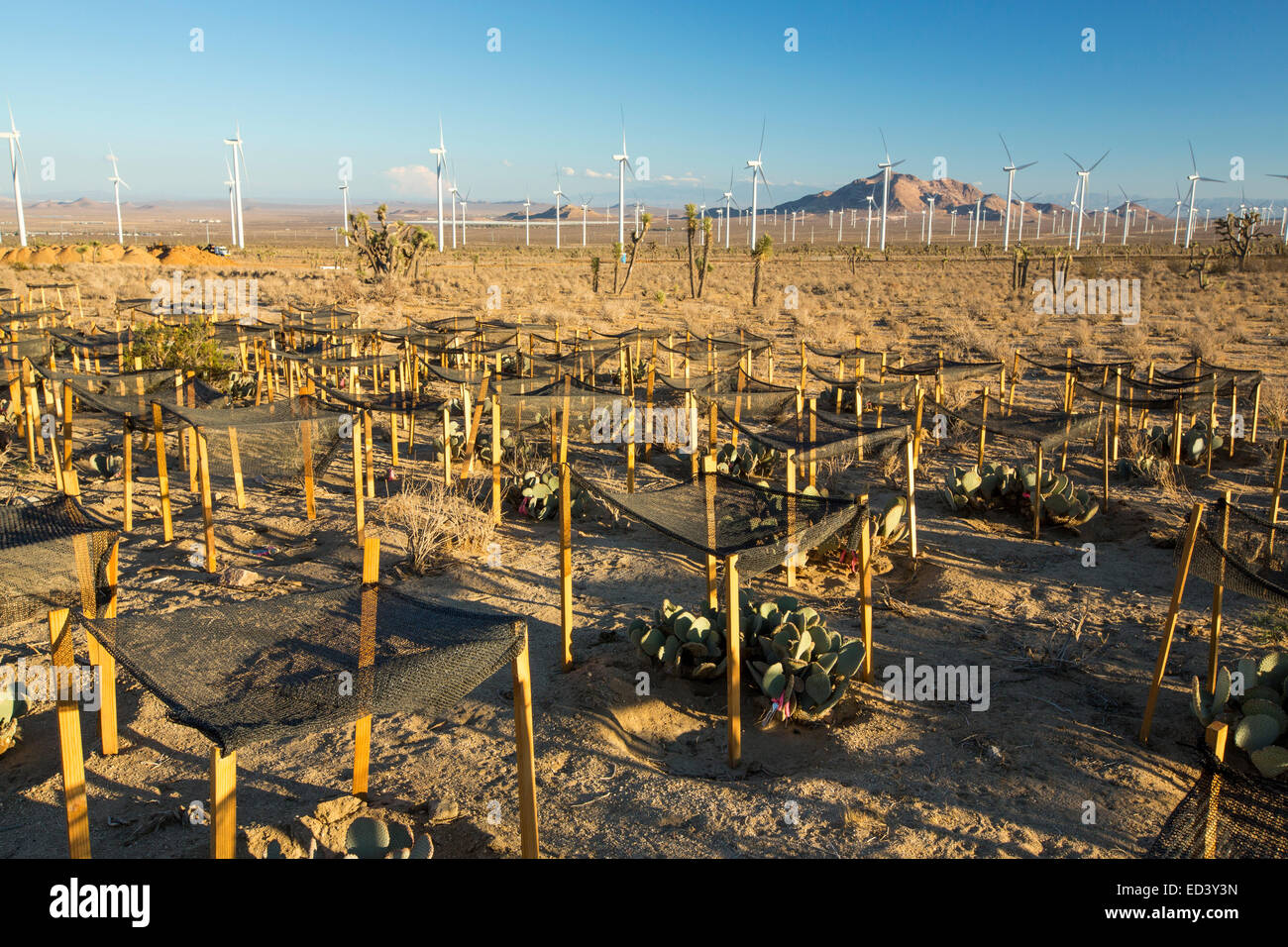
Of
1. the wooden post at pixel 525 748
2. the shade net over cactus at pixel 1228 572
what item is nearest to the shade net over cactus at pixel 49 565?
the wooden post at pixel 525 748

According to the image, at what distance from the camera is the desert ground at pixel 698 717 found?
412cm

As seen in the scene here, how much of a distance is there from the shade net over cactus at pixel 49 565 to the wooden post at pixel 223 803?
5.48 ft

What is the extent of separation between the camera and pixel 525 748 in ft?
11.3

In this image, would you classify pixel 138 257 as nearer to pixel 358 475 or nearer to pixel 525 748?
pixel 358 475

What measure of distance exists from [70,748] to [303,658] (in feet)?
3.25

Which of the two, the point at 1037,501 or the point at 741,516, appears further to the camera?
the point at 1037,501

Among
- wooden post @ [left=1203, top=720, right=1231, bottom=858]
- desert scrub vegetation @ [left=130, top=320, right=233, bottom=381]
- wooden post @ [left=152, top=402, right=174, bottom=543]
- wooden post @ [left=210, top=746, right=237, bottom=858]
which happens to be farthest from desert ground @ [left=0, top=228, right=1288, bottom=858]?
desert scrub vegetation @ [left=130, top=320, right=233, bottom=381]

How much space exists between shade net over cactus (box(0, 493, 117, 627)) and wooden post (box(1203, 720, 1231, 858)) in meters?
5.05

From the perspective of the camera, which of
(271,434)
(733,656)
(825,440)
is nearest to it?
(733,656)

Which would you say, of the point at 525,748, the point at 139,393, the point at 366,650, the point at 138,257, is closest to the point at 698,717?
the point at 525,748

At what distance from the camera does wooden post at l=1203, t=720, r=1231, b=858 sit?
350 centimetres

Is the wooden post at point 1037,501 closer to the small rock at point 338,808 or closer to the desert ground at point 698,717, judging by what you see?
the desert ground at point 698,717

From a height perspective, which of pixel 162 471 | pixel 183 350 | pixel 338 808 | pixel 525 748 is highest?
pixel 183 350
